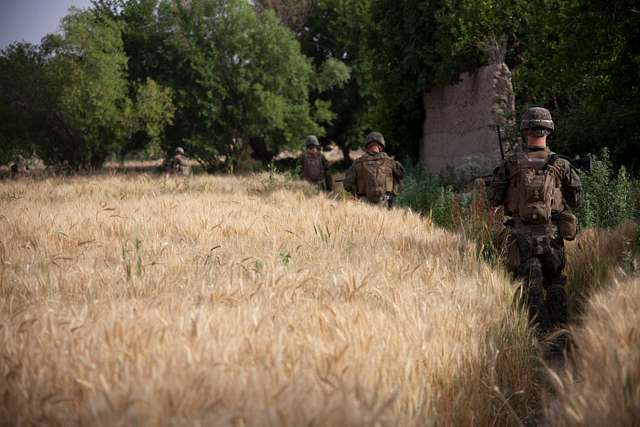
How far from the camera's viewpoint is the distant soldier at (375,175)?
851 centimetres

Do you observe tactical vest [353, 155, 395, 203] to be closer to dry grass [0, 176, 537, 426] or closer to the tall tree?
dry grass [0, 176, 537, 426]

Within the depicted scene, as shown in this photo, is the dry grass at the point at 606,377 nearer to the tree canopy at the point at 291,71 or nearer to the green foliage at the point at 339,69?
the tree canopy at the point at 291,71

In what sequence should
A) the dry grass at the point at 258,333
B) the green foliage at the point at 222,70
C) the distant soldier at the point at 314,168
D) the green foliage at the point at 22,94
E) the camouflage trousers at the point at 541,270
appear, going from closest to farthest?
the dry grass at the point at 258,333
the camouflage trousers at the point at 541,270
the distant soldier at the point at 314,168
the green foliage at the point at 22,94
the green foliage at the point at 222,70

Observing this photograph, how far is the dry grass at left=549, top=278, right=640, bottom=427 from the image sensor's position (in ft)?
6.49

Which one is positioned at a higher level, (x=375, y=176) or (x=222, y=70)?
(x=222, y=70)

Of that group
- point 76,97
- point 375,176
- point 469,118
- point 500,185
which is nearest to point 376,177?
point 375,176

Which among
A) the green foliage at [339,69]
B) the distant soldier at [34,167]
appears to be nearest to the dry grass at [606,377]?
the distant soldier at [34,167]

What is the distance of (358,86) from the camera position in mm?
32938

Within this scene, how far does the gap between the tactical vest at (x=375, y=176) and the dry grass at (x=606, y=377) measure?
580 centimetres

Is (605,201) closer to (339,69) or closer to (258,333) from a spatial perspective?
(258,333)

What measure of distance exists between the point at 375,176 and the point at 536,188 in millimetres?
3873

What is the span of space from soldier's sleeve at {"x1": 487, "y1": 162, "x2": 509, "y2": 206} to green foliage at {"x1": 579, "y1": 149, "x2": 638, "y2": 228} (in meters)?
2.57

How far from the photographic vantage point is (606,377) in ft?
7.04

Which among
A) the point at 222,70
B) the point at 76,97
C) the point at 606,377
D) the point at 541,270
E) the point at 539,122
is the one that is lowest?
the point at 541,270
